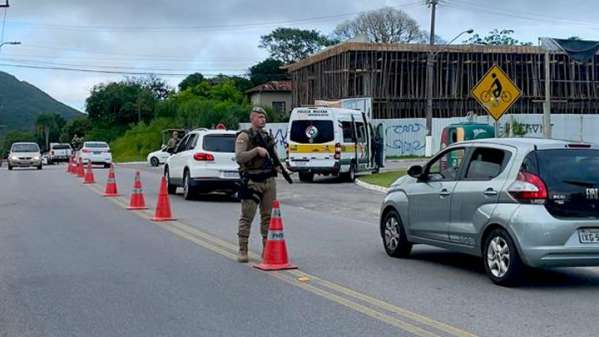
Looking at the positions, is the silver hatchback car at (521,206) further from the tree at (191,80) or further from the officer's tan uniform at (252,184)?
the tree at (191,80)

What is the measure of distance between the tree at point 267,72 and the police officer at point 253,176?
3809 inches

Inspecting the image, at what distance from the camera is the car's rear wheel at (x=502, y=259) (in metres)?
9.40

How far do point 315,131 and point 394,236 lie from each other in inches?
734

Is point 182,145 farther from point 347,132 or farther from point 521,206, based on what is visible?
point 521,206

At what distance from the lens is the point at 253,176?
1134 cm

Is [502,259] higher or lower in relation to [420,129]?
lower

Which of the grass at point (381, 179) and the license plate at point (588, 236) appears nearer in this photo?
the license plate at point (588, 236)

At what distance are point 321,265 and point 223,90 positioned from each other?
8538 cm

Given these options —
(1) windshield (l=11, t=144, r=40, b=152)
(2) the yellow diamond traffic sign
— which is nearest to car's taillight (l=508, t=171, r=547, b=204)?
(2) the yellow diamond traffic sign

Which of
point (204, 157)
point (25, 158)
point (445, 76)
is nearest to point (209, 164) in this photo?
point (204, 157)

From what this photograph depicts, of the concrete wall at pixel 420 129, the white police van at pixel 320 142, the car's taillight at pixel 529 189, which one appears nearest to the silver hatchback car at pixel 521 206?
the car's taillight at pixel 529 189

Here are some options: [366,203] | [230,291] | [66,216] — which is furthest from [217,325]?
[366,203]

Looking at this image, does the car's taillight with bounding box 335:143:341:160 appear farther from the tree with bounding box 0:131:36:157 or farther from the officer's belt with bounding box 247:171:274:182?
the tree with bounding box 0:131:36:157

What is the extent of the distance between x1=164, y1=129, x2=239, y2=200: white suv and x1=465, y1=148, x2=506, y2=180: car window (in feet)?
37.5
